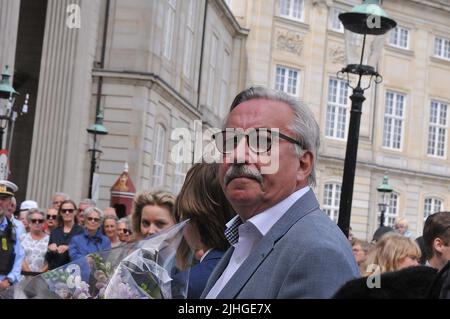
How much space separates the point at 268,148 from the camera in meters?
2.76

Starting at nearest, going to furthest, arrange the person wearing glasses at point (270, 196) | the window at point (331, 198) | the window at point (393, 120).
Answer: the person wearing glasses at point (270, 196), the window at point (331, 198), the window at point (393, 120)

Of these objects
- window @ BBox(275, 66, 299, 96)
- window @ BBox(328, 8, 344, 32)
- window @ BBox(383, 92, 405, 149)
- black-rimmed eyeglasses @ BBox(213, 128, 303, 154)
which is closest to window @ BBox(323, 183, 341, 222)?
window @ BBox(383, 92, 405, 149)

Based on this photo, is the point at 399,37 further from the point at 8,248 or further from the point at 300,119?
the point at 300,119

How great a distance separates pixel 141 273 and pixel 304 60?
1622 inches

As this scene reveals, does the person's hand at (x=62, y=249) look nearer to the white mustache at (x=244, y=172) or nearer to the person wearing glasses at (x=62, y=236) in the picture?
the person wearing glasses at (x=62, y=236)

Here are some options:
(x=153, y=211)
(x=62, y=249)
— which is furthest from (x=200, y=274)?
(x=62, y=249)

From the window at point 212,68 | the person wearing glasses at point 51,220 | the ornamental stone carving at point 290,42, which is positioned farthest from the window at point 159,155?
the person wearing glasses at point 51,220

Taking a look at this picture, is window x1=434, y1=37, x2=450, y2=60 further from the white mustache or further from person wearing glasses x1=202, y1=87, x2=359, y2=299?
the white mustache

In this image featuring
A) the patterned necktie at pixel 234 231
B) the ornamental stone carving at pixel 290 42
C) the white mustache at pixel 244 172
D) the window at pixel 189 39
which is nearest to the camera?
the white mustache at pixel 244 172

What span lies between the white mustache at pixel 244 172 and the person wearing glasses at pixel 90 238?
24.0 ft

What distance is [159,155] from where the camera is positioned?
94.1 feet

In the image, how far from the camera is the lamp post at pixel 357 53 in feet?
27.8

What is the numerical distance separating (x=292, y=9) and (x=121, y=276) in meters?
41.7
